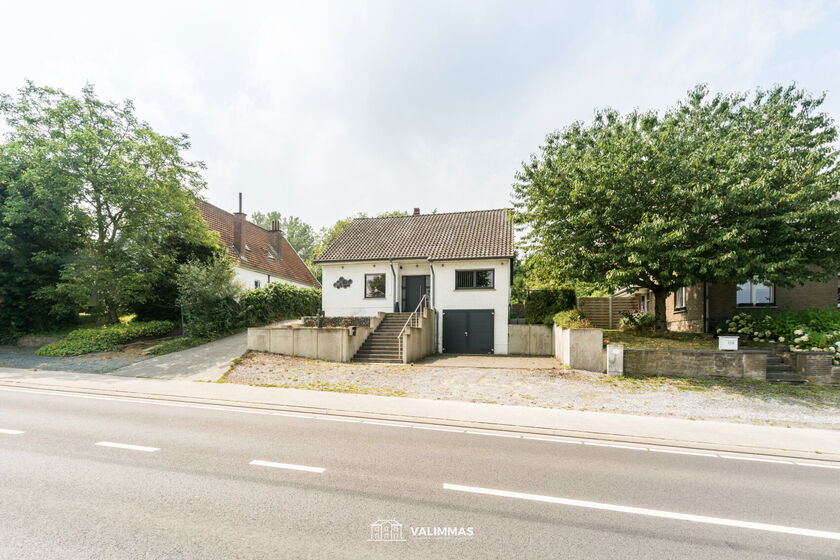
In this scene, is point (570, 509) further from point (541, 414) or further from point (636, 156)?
point (636, 156)

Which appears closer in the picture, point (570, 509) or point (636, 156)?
point (570, 509)

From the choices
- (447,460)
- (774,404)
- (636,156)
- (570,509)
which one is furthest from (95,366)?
(774,404)

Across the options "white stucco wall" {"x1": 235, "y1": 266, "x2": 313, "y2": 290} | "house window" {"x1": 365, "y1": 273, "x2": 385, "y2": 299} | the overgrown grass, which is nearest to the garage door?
"house window" {"x1": 365, "y1": 273, "x2": 385, "y2": 299}

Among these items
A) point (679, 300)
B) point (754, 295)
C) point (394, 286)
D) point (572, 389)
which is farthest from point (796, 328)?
point (394, 286)

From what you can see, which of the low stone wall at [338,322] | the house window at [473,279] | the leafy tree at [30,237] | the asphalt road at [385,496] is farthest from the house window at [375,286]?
the asphalt road at [385,496]

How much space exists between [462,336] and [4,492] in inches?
645

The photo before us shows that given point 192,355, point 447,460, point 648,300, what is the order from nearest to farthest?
point 447,460 < point 192,355 < point 648,300

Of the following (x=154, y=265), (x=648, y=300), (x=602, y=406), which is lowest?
(x=602, y=406)

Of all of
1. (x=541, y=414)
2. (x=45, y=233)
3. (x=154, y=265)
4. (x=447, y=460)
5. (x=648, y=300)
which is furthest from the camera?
(x=648, y=300)

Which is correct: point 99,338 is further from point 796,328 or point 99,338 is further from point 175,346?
point 796,328

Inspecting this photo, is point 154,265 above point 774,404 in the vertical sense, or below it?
above

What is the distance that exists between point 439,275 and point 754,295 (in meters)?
13.7

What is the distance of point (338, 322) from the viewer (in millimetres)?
18359

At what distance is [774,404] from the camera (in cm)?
960
